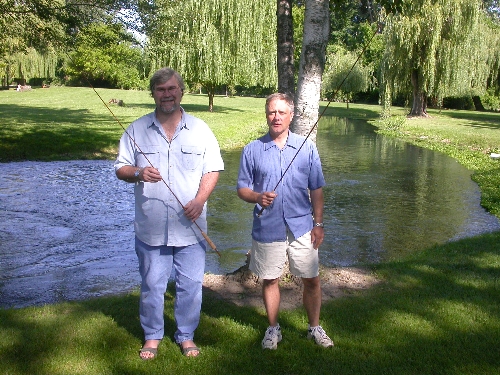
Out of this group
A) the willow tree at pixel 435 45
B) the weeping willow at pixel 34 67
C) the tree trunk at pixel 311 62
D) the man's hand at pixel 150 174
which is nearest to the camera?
the man's hand at pixel 150 174

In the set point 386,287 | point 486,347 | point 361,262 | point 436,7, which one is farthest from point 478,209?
point 436,7

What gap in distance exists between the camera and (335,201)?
468 inches

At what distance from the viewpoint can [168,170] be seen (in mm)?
3936

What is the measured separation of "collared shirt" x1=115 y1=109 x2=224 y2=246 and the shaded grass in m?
0.84

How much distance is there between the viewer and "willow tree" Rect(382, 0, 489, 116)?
1236 inches

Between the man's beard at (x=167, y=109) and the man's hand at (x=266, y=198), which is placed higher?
the man's beard at (x=167, y=109)

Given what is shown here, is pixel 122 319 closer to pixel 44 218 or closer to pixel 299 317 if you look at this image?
pixel 299 317

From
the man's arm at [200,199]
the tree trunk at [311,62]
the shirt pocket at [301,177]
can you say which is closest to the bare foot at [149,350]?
the man's arm at [200,199]

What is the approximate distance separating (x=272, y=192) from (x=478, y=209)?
837cm

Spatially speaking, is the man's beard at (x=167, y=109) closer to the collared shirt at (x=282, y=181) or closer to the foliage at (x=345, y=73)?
the collared shirt at (x=282, y=181)

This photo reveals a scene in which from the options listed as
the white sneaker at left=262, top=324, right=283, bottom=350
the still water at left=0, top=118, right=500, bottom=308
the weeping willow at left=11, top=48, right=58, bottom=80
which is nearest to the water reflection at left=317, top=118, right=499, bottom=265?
the still water at left=0, top=118, right=500, bottom=308

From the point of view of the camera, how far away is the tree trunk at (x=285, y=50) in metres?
6.31

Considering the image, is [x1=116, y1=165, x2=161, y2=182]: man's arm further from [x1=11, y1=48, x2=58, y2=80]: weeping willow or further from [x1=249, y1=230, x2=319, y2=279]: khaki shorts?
[x1=11, y1=48, x2=58, y2=80]: weeping willow

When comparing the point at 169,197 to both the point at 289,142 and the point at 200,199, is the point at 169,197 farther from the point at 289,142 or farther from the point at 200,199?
the point at 289,142
